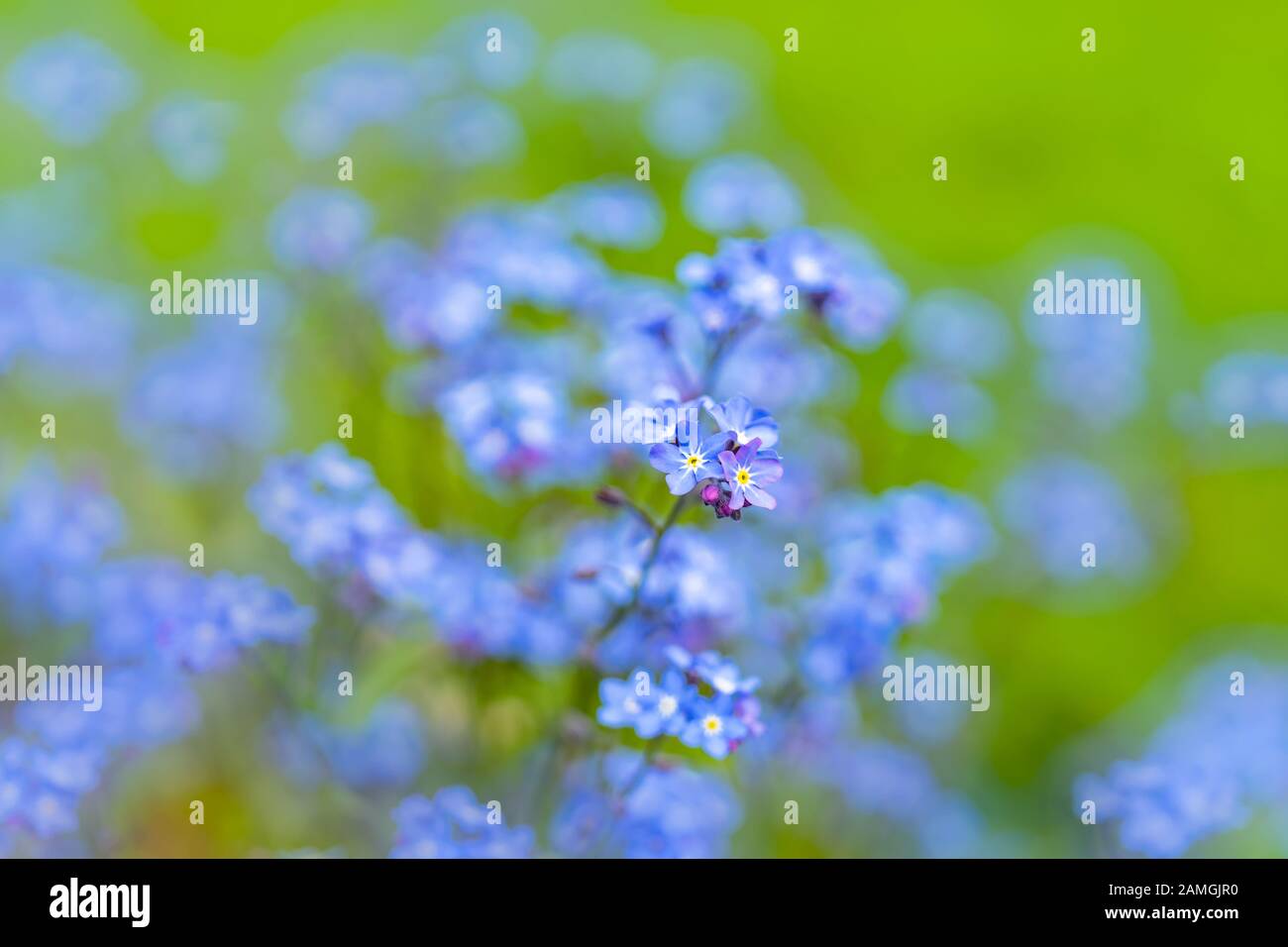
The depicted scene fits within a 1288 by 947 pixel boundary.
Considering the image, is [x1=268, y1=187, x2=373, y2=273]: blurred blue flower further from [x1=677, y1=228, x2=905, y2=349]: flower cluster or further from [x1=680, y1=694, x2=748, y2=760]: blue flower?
[x1=680, y1=694, x2=748, y2=760]: blue flower

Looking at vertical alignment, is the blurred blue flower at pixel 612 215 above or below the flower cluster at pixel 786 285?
above

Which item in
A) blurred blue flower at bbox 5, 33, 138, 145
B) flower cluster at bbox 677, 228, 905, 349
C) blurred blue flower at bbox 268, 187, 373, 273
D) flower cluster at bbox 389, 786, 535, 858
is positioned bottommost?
flower cluster at bbox 389, 786, 535, 858

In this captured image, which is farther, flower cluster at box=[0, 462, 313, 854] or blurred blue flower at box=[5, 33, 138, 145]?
blurred blue flower at box=[5, 33, 138, 145]

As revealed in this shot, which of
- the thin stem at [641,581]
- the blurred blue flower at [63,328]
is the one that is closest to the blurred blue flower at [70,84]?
the blurred blue flower at [63,328]

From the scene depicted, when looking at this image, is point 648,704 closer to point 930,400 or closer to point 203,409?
point 930,400

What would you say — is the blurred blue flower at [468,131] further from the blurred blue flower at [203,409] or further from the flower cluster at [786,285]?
the flower cluster at [786,285]

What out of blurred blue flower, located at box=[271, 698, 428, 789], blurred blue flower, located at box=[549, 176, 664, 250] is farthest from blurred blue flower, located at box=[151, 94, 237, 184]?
blurred blue flower, located at box=[271, 698, 428, 789]

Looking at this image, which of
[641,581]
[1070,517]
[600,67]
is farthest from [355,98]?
[1070,517]
